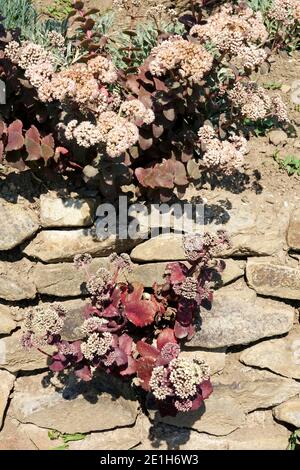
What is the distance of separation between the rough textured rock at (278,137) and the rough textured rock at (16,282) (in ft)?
5.23

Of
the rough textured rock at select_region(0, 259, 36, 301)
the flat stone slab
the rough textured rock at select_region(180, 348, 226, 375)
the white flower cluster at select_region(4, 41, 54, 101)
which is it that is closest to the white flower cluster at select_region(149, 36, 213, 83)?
the white flower cluster at select_region(4, 41, 54, 101)

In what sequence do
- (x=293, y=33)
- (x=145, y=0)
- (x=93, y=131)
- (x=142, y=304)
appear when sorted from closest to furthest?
(x=93, y=131), (x=142, y=304), (x=293, y=33), (x=145, y=0)

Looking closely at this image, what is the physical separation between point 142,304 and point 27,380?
867mm

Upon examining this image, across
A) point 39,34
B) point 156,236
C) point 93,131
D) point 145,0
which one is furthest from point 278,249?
point 145,0

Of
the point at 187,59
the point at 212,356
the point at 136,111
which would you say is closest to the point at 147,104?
the point at 136,111

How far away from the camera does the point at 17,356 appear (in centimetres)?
317

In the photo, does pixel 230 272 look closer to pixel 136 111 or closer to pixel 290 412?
pixel 290 412

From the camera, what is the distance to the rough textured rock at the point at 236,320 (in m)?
3.20

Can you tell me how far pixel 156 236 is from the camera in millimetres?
3137

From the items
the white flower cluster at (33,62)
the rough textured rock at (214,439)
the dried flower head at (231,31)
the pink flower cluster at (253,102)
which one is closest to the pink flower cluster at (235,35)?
the dried flower head at (231,31)

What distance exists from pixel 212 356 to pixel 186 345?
0.59 feet

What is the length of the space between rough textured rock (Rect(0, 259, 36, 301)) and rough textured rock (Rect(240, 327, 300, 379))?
1.27 meters

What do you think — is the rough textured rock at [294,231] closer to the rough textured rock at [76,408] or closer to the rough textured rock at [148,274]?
the rough textured rock at [148,274]
